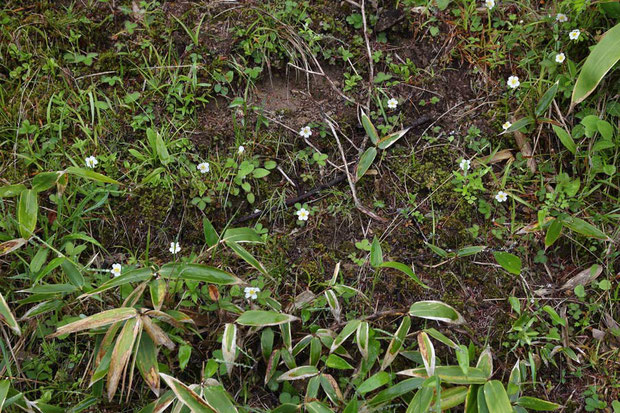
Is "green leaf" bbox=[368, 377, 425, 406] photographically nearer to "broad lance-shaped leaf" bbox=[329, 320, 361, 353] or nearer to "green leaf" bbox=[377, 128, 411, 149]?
"broad lance-shaped leaf" bbox=[329, 320, 361, 353]

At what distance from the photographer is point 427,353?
6.88 feet

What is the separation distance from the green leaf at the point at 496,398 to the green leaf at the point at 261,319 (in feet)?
2.53

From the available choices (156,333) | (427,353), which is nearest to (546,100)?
(427,353)

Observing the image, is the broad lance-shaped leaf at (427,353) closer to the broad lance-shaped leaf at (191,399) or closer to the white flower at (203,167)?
the broad lance-shaped leaf at (191,399)

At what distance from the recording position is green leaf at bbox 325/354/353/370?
2158 millimetres

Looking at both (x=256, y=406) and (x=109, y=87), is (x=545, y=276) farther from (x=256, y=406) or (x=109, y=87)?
(x=109, y=87)

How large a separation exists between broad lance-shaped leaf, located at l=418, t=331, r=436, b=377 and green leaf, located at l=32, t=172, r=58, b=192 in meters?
1.58

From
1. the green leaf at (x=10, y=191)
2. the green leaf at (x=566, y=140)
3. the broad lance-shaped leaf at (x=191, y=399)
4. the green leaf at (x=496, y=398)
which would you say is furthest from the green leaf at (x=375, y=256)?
the green leaf at (x=10, y=191)

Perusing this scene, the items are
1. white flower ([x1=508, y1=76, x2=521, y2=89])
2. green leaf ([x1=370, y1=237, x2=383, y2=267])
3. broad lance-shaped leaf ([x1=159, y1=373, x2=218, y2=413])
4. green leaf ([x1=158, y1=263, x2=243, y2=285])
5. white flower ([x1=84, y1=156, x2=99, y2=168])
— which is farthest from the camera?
white flower ([x1=508, y1=76, x2=521, y2=89])

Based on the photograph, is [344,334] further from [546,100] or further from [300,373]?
[546,100]

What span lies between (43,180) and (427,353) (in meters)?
1.64

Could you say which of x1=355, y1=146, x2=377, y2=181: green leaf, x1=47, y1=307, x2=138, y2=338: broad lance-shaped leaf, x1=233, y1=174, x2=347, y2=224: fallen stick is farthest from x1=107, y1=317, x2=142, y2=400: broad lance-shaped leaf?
x1=355, y1=146, x2=377, y2=181: green leaf

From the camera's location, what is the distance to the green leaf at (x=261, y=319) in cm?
215

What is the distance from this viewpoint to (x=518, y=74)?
2912mm
